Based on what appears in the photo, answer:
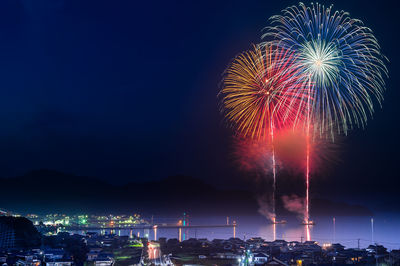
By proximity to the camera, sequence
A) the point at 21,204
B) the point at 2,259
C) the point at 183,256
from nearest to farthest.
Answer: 1. the point at 2,259
2. the point at 183,256
3. the point at 21,204

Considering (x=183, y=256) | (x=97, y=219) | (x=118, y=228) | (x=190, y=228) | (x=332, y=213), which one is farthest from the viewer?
(x=332, y=213)

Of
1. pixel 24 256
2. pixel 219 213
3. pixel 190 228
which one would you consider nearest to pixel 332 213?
pixel 219 213

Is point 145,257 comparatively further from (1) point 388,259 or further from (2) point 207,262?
(1) point 388,259

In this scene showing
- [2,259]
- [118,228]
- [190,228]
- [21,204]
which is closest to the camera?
[2,259]

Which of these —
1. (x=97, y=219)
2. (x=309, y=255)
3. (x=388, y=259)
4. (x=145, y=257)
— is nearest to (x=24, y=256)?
(x=145, y=257)

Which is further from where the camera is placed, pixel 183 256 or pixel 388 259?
pixel 183 256

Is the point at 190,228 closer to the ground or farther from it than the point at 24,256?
closer to the ground

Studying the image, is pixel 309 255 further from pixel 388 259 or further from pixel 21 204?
pixel 21 204

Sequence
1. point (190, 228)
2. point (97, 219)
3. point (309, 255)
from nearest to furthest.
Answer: point (309, 255) → point (190, 228) → point (97, 219)

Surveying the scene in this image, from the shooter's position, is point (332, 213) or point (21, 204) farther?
point (332, 213)
